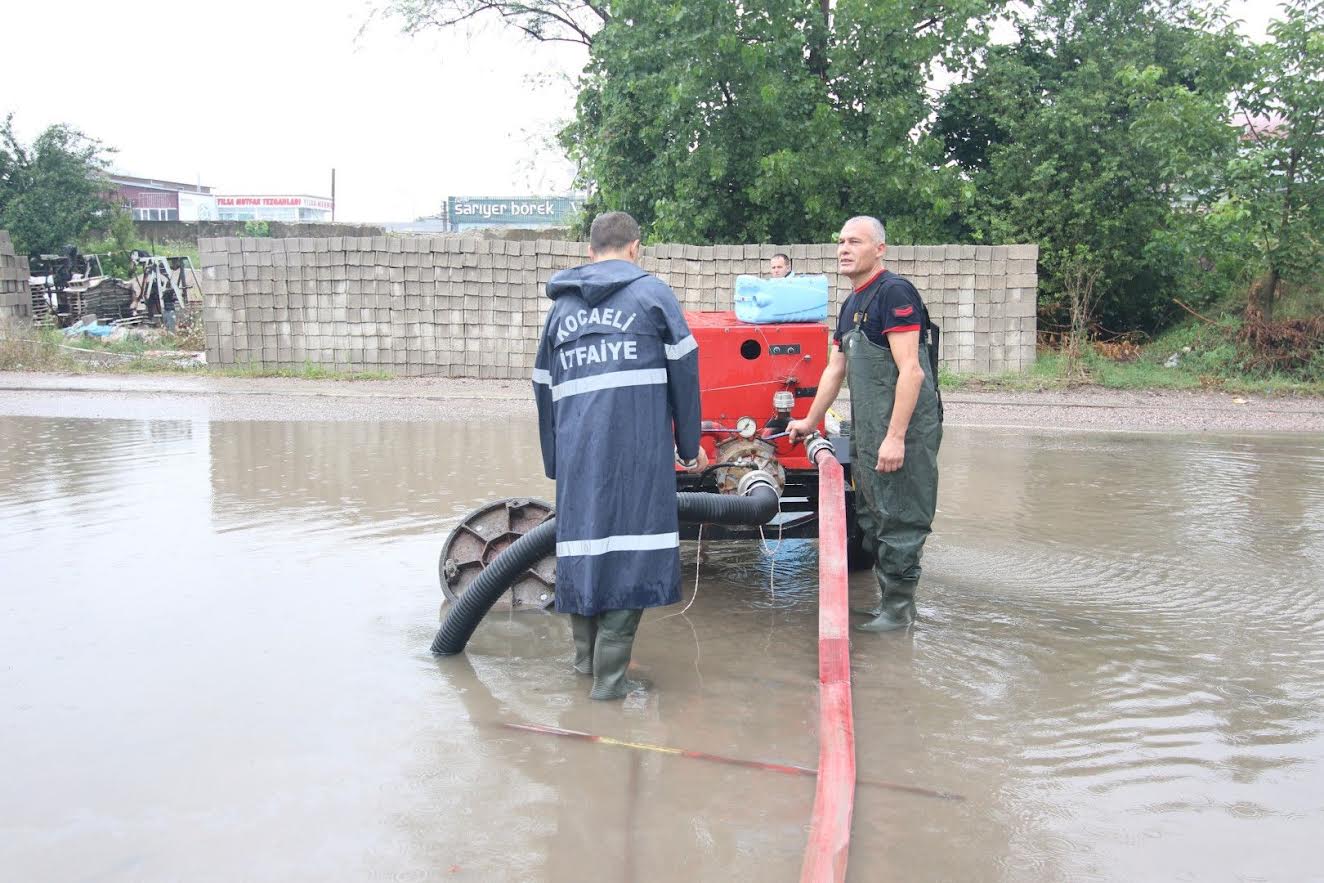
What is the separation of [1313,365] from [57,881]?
15.6 metres

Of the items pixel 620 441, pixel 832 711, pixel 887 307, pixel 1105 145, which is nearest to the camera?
pixel 832 711

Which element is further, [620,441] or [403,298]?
[403,298]

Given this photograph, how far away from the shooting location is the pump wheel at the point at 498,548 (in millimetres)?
5641

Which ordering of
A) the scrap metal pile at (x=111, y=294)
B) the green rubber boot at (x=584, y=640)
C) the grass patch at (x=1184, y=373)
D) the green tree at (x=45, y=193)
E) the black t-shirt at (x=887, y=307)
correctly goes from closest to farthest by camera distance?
the green rubber boot at (x=584, y=640)
the black t-shirt at (x=887, y=307)
the grass patch at (x=1184, y=373)
the scrap metal pile at (x=111, y=294)
the green tree at (x=45, y=193)

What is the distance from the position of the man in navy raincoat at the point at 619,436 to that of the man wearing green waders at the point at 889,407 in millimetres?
1113

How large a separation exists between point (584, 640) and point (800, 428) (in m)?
1.48

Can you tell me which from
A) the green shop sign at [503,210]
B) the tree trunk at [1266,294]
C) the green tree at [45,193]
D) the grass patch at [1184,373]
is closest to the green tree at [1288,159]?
the tree trunk at [1266,294]

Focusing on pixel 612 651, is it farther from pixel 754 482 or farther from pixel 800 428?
pixel 800 428

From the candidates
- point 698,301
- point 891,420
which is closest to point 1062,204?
point 698,301

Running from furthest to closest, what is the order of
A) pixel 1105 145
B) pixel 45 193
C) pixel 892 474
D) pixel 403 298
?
pixel 45 193, pixel 1105 145, pixel 403 298, pixel 892 474

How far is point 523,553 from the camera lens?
4680mm

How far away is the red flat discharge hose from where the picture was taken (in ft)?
9.76

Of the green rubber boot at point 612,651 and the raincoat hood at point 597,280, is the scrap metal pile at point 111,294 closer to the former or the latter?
the raincoat hood at point 597,280

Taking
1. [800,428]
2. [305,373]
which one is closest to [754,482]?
Answer: [800,428]
